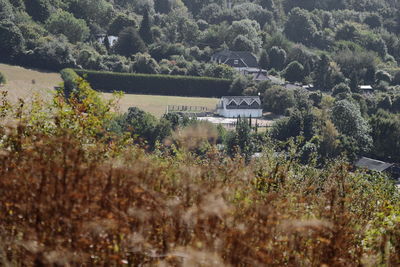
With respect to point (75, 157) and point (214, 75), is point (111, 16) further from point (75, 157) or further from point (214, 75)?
point (75, 157)

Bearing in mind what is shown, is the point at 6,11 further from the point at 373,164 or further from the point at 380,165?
the point at 380,165

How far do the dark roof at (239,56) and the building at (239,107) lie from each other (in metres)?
16.3

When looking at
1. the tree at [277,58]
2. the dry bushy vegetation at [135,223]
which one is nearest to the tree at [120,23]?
the tree at [277,58]

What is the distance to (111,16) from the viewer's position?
279ft

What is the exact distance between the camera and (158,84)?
66.0 metres

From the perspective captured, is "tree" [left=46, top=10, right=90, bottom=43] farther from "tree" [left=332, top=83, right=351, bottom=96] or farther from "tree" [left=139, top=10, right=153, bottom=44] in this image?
"tree" [left=332, top=83, right=351, bottom=96]

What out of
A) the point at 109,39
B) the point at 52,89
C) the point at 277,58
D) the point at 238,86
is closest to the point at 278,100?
the point at 238,86

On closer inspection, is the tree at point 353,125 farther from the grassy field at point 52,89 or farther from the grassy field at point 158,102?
the grassy field at point 158,102

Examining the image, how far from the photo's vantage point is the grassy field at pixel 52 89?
55.9m

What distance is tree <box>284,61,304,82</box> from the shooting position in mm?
73750

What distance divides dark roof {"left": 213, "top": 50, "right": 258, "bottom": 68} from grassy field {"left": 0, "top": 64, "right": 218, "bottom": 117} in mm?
13353

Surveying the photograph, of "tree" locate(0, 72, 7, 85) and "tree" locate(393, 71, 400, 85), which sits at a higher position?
"tree" locate(393, 71, 400, 85)

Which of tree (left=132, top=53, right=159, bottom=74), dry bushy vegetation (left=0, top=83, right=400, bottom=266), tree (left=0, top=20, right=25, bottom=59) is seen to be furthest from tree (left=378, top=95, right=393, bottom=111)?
dry bushy vegetation (left=0, top=83, right=400, bottom=266)

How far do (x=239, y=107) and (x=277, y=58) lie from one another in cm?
2242
